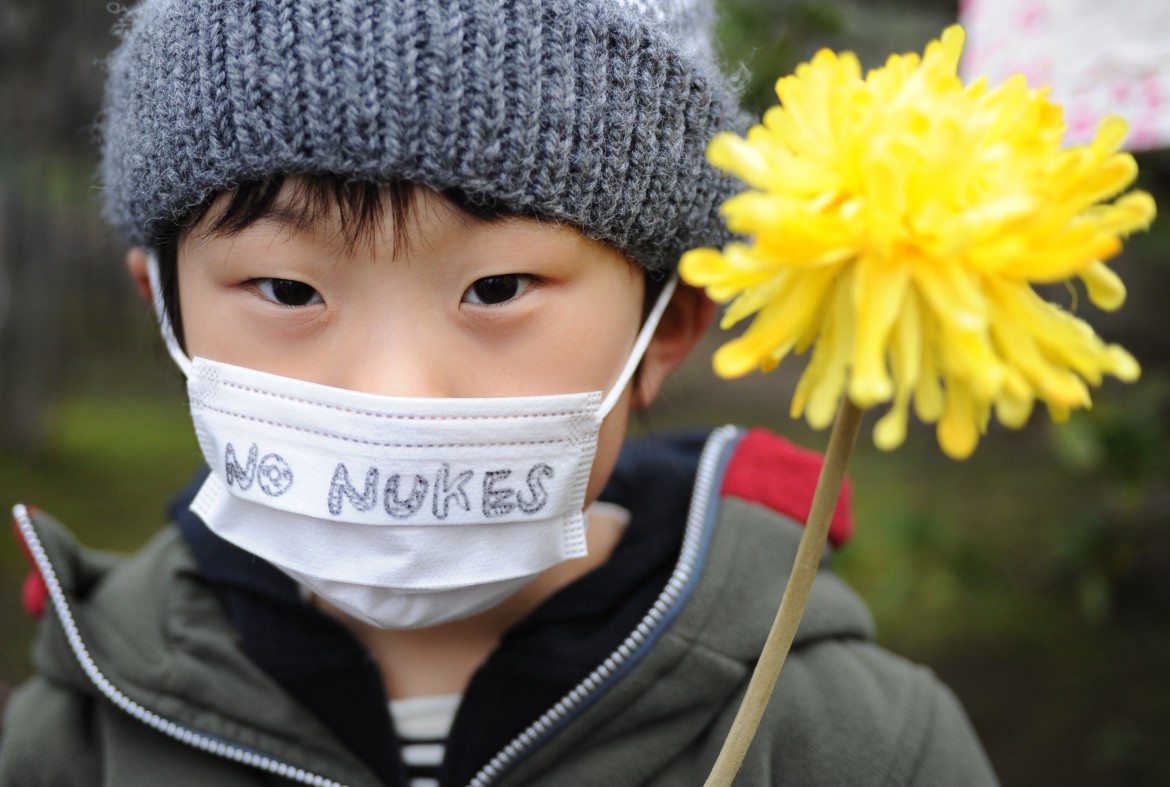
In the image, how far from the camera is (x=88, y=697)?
50.0 inches

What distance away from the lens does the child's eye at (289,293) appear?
1007 mm

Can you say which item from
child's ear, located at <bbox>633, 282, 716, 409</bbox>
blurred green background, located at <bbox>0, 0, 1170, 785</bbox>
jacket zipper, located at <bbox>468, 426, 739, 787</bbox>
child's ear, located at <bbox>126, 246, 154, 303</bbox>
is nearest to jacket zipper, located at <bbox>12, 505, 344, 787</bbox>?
jacket zipper, located at <bbox>468, 426, 739, 787</bbox>

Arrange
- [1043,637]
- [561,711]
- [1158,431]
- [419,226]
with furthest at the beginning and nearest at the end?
[1043,637] < [1158,431] < [561,711] < [419,226]

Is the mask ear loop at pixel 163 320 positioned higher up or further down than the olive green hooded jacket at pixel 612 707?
higher up

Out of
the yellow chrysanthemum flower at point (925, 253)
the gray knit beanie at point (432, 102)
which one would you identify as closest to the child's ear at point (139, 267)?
the gray knit beanie at point (432, 102)

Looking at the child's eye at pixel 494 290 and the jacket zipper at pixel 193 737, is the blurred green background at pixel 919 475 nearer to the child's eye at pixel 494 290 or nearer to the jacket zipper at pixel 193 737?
the jacket zipper at pixel 193 737

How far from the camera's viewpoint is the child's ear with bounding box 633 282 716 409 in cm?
123

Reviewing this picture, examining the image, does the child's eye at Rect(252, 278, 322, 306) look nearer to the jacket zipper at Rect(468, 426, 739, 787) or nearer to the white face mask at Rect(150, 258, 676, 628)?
the white face mask at Rect(150, 258, 676, 628)

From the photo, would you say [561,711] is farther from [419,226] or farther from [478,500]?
[419,226]

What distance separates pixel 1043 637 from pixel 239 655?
203cm

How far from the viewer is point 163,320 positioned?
1.20 metres

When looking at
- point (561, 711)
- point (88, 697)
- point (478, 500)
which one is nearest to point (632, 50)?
point (478, 500)

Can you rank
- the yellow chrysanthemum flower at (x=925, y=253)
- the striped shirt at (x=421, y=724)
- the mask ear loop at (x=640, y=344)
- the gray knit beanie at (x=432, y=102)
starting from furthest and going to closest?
the striped shirt at (x=421, y=724)
the mask ear loop at (x=640, y=344)
the gray knit beanie at (x=432, y=102)
the yellow chrysanthemum flower at (x=925, y=253)

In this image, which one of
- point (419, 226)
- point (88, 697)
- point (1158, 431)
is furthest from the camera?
point (1158, 431)
